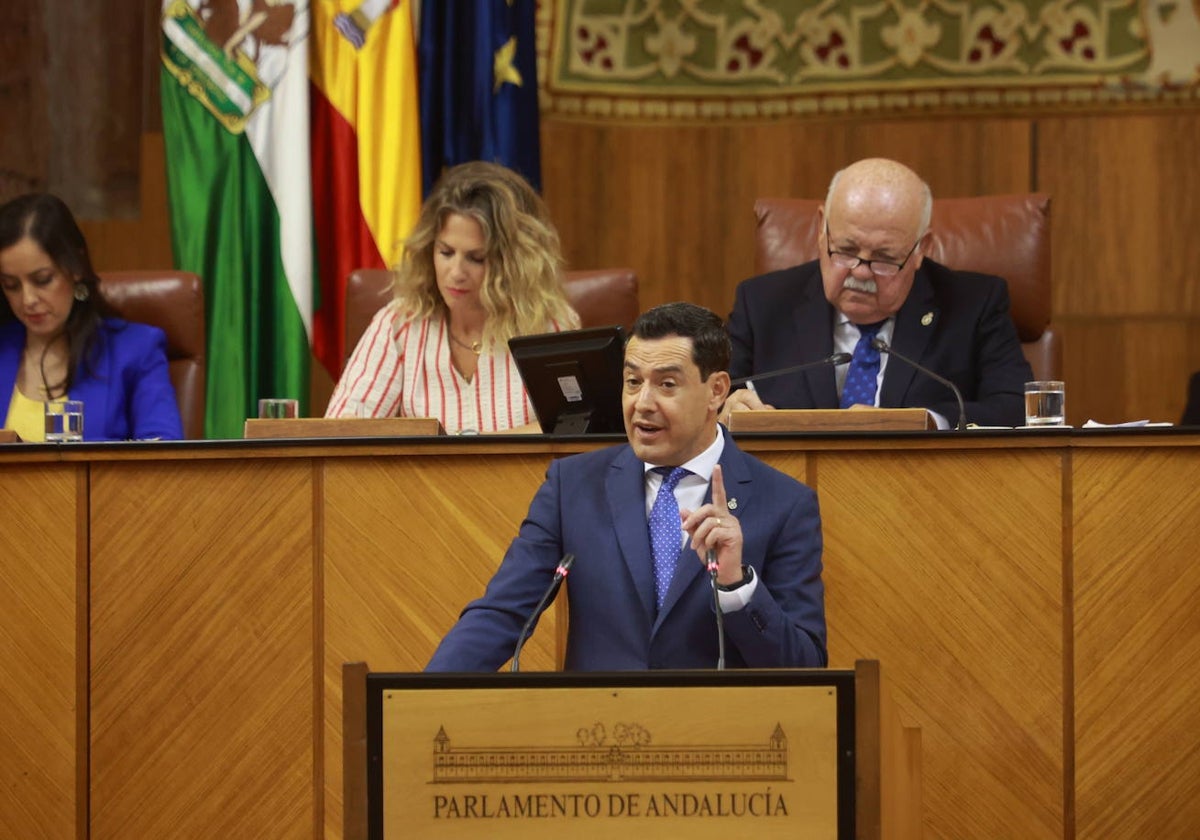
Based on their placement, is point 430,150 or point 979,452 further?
point 430,150

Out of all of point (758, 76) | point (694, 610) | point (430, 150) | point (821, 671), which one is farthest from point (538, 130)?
point (821, 671)

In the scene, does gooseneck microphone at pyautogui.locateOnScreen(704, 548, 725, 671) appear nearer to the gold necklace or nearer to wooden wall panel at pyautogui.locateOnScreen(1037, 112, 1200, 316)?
the gold necklace

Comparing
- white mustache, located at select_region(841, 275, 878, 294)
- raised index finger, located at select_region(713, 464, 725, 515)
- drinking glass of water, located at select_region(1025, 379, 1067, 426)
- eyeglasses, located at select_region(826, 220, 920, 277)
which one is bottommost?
raised index finger, located at select_region(713, 464, 725, 515)

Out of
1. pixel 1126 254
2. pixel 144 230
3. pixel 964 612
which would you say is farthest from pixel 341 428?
pixel 1126 254

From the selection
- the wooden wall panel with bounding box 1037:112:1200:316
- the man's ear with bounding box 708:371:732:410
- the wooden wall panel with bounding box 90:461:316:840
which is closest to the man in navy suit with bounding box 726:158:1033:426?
the man's ear with bounding box 708:371:732:410

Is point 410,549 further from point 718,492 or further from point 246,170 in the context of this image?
point 246,170

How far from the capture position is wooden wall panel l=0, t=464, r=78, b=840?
303cm

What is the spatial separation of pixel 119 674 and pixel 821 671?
1590 mm

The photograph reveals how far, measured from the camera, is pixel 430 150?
4.80 metres

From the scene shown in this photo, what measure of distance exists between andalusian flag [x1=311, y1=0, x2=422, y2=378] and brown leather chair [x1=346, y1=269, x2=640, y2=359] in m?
0.62

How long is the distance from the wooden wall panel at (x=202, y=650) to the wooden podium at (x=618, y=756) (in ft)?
3.65

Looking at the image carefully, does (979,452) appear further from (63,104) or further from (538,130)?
(63,104)

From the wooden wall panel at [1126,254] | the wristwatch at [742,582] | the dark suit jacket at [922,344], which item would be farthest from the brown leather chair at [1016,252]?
the wristwatch at [742,582]

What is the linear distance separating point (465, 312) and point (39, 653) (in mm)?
1210
